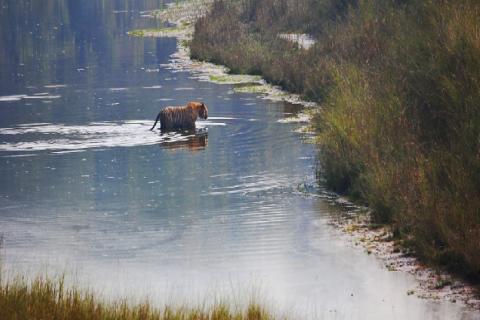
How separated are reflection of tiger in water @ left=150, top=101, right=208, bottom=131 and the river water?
31 cm

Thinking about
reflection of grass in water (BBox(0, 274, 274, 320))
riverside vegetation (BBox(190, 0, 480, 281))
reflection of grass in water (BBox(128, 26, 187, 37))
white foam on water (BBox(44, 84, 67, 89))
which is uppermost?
riverside vegetation (BBox(190, 0, 480, 281))

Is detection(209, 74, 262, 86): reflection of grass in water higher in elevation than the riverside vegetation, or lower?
lower

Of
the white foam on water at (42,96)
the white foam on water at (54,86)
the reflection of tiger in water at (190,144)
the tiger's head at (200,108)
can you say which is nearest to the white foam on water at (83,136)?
the reflection of tiger in water at (190,144)

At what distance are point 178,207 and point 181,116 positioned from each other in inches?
325

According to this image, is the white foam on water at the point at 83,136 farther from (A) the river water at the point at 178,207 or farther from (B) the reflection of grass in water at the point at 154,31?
(B) the reflection of grass in water at the point at 154,31

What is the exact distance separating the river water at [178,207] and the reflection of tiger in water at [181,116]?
0.31m

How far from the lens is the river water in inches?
532

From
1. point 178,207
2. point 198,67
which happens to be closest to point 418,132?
point 178,207

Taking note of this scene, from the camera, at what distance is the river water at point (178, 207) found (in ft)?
44.3

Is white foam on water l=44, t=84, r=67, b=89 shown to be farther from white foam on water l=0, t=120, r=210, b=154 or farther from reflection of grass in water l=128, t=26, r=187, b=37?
reflection of grass in water l=128, t=26, r=187, b=37

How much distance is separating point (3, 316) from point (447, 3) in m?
11.0

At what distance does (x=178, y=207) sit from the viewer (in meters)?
18.2

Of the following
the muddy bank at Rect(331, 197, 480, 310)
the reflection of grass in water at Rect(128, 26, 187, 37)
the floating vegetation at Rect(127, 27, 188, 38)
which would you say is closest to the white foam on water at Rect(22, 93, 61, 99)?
the muddy bank at Rect(331, 197, 480, 310)

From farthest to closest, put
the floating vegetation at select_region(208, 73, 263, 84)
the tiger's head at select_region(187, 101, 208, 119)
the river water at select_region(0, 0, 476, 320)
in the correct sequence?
the floating vegetation at select_region(208, 73, 263, 84)
the tiger's head at select_region(187, 101, 208, 119)
the river water at select_region(0, 0, 476, 320)
